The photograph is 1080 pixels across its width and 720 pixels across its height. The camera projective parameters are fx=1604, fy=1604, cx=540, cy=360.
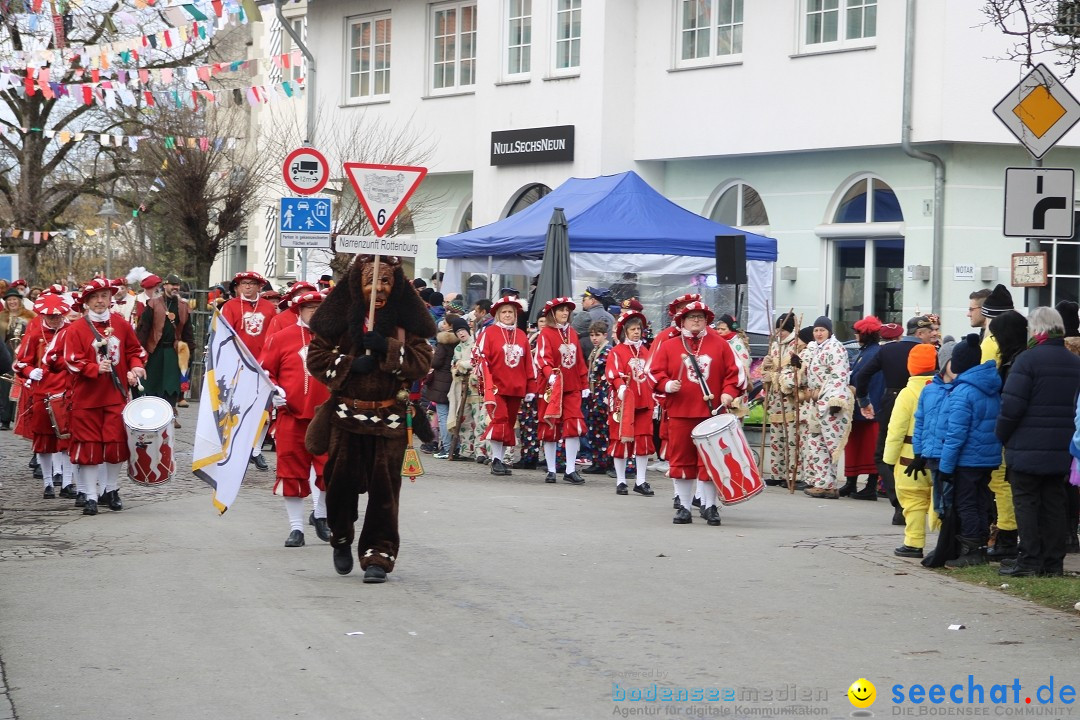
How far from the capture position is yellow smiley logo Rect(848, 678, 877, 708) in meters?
6.45

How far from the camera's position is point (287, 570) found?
1002cm

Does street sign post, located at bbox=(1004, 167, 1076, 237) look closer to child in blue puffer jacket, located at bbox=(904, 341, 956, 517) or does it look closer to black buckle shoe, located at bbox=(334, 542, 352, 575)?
child in blue puffer jacket, located at bbox=(904, 341, 956, 517)

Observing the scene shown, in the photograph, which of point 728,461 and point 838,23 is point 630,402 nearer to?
point 728,461

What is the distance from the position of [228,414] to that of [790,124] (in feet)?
52.0

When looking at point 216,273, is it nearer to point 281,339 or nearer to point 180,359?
point 180,359

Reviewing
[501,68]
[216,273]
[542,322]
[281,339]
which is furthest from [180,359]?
[216,273]

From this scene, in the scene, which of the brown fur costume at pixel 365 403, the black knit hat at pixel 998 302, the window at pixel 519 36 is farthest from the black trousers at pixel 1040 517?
the window at pixel 519 36

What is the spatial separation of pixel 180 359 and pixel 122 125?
1633 centimetres

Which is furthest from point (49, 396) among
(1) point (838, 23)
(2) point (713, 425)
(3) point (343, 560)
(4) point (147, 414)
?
(1) point (838, 23)

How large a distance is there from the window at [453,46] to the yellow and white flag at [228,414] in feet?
68.1

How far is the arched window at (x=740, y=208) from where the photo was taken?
Answer: 26.5 metres

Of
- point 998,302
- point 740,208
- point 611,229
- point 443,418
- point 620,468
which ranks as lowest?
point 620,468

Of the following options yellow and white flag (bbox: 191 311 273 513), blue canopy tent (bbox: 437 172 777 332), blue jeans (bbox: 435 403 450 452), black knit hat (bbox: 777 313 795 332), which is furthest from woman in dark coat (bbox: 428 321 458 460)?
yellow and white flag (bbox: 191 311 273 513)

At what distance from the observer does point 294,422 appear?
11.1 meters
